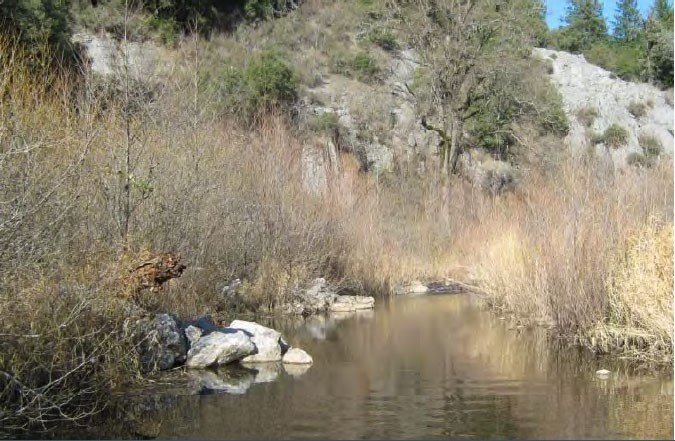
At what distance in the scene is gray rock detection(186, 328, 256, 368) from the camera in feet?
31.2

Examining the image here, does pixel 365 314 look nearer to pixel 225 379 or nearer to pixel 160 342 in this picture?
pixel 225 379

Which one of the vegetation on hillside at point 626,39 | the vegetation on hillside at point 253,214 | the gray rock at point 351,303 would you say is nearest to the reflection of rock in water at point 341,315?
the gray rock at point 351,303

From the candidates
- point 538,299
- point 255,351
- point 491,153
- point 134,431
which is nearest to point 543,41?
point 491,153

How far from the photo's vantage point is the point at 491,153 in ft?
111

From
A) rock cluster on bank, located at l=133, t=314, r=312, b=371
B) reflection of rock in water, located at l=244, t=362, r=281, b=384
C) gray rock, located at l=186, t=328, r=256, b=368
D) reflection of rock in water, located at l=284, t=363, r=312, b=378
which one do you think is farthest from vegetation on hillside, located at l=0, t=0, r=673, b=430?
reflection of rock in water, located at l=284, t=363, r=312, b=378

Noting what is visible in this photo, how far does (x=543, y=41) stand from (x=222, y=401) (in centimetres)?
4376

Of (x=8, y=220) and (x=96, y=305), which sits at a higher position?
(x=8, y=220)

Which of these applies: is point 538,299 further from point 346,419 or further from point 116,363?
point 116,363

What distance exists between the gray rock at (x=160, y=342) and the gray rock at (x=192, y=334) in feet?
0.47

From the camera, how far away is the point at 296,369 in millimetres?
9664

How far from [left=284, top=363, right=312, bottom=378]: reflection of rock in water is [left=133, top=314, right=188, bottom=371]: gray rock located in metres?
1.37

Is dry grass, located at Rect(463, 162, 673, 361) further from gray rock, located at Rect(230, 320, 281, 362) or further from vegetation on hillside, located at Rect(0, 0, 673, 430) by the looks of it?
gray rock, located at Rect(230, 320, 281, 362)

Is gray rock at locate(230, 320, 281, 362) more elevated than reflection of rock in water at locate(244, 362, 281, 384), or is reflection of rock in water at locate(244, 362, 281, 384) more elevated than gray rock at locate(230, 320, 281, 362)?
gray rock at locate(230, 320, 281, 362)

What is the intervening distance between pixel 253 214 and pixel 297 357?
5692 mm
